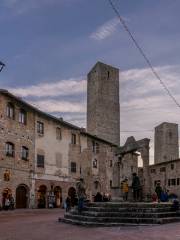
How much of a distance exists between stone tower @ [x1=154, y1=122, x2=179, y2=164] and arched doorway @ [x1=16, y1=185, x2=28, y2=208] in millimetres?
33629

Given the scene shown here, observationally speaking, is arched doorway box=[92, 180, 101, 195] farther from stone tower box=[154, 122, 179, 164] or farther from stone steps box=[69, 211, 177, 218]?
stone steps box=[69, 211, 177, 218]

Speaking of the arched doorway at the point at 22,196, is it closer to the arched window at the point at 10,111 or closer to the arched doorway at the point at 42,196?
the arched doorway at the point at 42,196

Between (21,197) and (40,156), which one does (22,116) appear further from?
(21,197)

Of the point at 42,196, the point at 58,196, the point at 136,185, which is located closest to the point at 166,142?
the point at 58,196

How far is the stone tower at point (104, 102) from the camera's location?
5622 cm

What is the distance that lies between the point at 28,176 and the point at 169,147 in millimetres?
35209

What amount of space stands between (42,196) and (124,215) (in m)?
21.1

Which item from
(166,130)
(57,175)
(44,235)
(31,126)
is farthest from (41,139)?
(166,130)

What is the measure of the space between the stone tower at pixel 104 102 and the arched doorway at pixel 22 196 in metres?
23.1

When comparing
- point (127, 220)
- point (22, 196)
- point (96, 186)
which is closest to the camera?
point (127, 220)

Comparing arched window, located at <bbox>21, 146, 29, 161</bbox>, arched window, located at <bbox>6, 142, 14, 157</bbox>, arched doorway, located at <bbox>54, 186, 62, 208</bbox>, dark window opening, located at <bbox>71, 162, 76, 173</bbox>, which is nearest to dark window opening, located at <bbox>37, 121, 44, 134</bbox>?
arched window, located at <bbox>21, 146, 29, 161</bbox>

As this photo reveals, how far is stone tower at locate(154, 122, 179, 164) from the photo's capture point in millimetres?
63125

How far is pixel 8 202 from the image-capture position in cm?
2956

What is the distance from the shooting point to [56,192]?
122 ft
